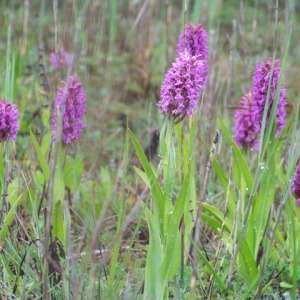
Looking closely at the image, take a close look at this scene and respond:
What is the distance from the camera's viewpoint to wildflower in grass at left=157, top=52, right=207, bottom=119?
1479 mm

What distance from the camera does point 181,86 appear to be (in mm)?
1483

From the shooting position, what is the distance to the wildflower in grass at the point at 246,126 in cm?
201

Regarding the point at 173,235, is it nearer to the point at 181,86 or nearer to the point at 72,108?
the point at 181,86

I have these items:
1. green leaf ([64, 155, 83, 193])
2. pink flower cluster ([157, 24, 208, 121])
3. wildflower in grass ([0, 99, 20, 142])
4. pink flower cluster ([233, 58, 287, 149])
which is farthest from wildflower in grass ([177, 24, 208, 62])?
green leaf ([64, 155, 83, 193])

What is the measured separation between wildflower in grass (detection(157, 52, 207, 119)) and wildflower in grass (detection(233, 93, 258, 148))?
1.81ft

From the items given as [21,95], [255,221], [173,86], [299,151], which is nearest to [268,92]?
[299,151]

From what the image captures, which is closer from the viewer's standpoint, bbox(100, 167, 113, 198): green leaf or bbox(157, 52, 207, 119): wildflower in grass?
bbox(157, 52, 207, 119): wildflower in grass

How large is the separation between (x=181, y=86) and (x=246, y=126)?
635mm

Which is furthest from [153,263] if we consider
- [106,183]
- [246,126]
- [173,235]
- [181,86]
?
[106,183]

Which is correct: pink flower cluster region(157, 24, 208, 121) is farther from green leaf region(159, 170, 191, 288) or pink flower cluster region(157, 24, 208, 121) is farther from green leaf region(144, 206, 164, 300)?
green leaf region(144, 206, 164, 300)

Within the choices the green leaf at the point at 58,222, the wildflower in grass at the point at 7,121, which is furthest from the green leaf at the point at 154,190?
the wildflower in grass at the point at 7,121

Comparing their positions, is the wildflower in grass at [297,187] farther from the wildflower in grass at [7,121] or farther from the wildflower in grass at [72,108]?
the wildflower in grass at [7,121]

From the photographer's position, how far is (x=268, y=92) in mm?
1617

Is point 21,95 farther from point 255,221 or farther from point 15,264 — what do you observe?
point 255,221
